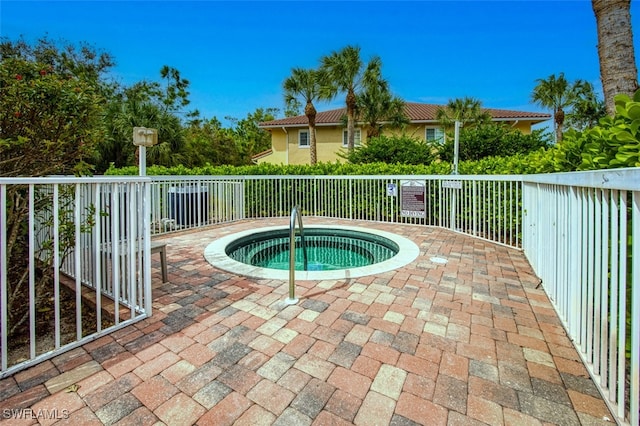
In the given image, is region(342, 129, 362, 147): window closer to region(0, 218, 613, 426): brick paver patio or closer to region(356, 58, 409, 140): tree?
region(356, 58, 409, 140): tree

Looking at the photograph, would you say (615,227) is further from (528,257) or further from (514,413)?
(528,257)

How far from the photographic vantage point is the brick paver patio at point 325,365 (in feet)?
5.45

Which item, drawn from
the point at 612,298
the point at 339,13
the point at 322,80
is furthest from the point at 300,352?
the point at 322,80

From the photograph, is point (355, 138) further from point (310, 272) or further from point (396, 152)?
point (310, 272)

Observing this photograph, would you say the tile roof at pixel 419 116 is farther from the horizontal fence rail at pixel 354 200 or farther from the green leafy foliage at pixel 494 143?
the horizontal fence rail at pixel 354 200

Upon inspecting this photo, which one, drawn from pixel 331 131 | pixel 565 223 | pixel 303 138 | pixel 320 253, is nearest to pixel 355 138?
pixel 331 131

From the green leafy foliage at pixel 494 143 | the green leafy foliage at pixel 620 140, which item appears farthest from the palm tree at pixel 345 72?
the green leafy foliage at pixel 620 140

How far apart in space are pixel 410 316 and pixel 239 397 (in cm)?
172

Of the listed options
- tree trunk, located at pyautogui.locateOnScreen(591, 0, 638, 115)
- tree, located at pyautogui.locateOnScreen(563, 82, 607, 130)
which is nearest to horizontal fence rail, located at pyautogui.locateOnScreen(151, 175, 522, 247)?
tree trunk, located at pyautogui.locateOnScreen(591, 0, 638, 115)

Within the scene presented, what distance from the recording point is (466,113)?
16734 millimetres

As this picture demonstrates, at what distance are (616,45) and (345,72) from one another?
12.8m

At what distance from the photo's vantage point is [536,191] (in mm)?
3965

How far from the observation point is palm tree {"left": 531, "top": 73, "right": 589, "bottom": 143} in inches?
726

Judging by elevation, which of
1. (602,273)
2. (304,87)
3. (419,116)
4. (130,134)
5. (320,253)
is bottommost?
(320,253)
